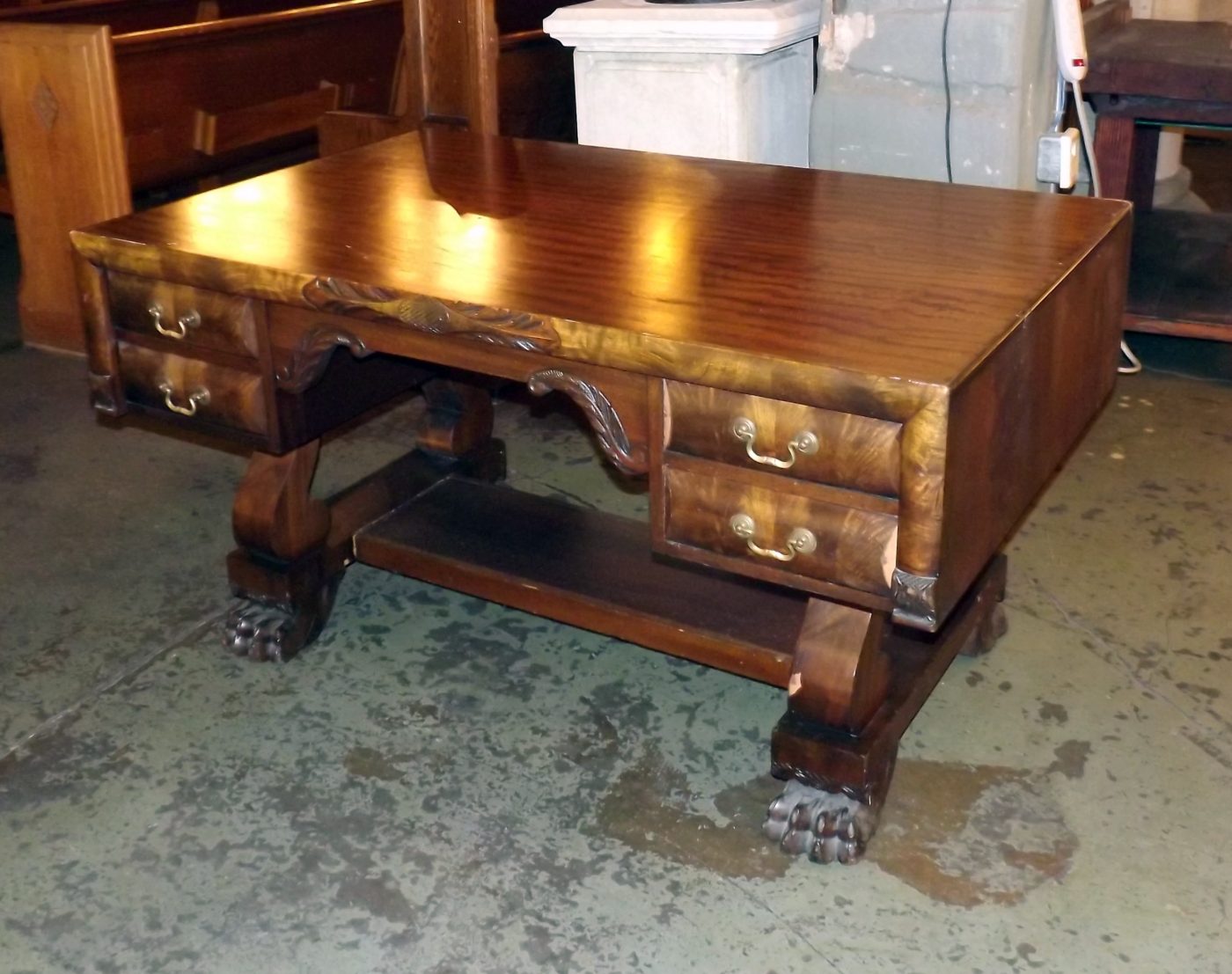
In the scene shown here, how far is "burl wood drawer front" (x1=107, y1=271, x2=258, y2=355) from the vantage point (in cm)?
180

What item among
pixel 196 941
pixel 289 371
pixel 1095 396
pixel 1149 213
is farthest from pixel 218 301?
pixel 1149 213

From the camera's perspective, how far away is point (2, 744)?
1.93 m

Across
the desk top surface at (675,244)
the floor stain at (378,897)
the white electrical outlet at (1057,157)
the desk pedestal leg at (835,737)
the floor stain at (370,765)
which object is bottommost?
the floor stain at (378,897)

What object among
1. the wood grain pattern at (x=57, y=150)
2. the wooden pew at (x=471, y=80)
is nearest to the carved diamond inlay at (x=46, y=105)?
the wood grain pattern at (x=57, y=150)

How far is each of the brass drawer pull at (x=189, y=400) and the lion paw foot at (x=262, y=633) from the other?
35cm

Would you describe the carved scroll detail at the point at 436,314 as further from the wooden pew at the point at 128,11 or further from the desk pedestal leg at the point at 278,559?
the wooden pew at the point at 128,11

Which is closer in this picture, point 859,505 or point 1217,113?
point 859,505

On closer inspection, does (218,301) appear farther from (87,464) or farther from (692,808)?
(87,464)

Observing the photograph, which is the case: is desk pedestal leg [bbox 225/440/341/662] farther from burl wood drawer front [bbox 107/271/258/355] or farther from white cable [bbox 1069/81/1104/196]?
white cable [bbox 1069/81/1104/196]

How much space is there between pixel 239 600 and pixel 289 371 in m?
0.58

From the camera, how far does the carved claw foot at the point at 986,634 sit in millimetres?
2062

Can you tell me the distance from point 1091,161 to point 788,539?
1.83 meters

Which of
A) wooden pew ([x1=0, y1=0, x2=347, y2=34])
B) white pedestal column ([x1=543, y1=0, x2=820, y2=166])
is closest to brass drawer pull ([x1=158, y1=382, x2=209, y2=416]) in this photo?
white pedestal column ([x1=543, y1=0, x2=820, y2=166])

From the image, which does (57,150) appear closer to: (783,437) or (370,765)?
(370,765)
